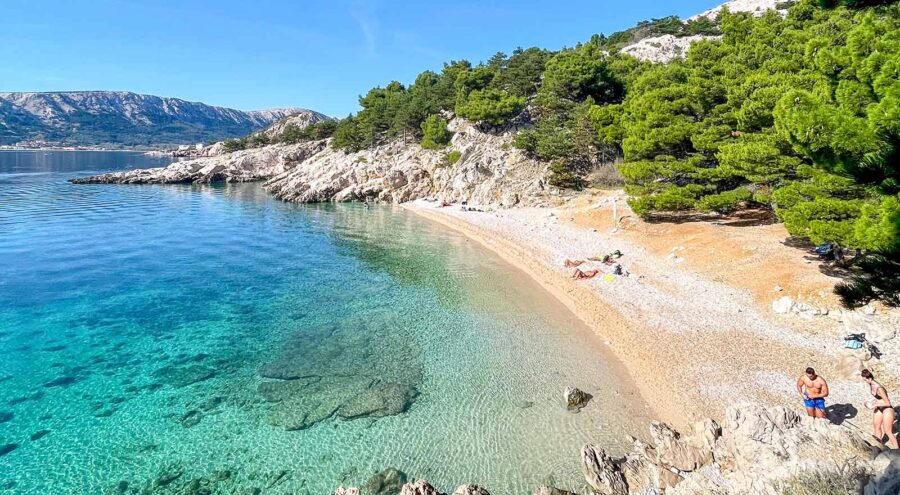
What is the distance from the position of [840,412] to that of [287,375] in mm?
15179

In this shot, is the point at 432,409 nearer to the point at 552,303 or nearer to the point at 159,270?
the point at 552,303

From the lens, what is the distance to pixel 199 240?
116 ft

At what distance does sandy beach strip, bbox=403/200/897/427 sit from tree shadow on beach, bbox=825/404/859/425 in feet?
0.47

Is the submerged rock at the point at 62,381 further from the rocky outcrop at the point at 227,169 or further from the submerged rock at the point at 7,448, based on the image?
the rocky outcrop at the point at 227,169

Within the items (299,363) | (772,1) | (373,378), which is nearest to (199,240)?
(299,363)

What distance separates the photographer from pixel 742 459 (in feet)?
25.8

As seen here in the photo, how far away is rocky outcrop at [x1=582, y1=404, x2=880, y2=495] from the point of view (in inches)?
265

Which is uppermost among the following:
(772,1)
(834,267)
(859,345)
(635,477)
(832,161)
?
(772,1)

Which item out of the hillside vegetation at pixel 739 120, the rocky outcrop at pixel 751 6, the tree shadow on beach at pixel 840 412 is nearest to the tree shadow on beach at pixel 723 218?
the hillside vegetation at pixel 739 120

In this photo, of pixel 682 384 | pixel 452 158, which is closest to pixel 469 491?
pixel 682 384

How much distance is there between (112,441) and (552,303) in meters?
16.7

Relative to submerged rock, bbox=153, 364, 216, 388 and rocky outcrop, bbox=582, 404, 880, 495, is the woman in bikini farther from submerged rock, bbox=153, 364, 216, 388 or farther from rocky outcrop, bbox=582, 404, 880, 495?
submerged rock, bbox=153, 364, 216, 388

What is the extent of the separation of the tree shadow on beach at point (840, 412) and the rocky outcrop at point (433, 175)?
34.5 meters

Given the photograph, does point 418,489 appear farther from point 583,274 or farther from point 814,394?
point 583,274
